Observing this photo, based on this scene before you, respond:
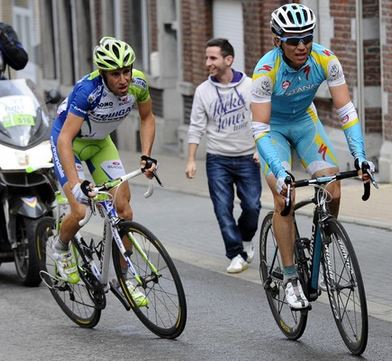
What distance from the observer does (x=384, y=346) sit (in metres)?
8.09

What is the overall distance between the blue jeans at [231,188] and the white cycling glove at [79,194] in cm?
269

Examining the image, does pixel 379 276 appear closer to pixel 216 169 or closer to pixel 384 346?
pixel 216 169

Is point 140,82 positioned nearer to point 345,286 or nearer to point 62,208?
point 62,208

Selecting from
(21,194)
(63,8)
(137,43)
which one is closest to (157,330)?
(21,194)

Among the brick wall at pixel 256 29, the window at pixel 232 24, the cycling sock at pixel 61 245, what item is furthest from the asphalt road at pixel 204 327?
the window at pixel 232 24

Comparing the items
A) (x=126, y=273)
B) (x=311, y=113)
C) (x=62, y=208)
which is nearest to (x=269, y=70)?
(x=311, y=113)

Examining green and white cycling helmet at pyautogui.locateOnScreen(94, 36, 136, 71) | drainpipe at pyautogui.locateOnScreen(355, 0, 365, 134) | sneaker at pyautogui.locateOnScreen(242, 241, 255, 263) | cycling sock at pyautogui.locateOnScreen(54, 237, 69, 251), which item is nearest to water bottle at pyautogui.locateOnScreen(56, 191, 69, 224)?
cycling sock at pyautogui.locateOnScreen(54, 237, 69, 251)

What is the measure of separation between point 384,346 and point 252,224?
3442mm

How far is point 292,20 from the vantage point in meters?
8.08

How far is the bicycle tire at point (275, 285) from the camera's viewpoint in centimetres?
841

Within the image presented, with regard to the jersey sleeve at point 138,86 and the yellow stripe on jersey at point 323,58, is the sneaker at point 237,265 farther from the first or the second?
the yellow stripe on jersey at point 323,58

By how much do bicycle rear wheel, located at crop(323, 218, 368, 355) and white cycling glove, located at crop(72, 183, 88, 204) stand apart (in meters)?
1.61

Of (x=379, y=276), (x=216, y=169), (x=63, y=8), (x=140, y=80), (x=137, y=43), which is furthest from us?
(x=63, y=8)

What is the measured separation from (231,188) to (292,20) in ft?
11.3
